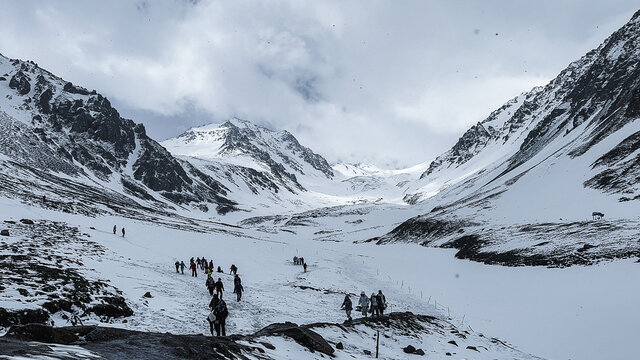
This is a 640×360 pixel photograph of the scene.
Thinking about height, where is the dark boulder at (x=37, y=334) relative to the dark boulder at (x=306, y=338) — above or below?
above

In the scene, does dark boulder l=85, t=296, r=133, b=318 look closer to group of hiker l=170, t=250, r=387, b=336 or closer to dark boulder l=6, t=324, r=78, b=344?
group of hiker l=170, t=250, r=387, b=336

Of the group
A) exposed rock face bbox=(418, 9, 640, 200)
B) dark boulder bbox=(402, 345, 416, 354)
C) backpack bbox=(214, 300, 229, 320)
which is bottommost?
dark boulder bbox=(402, 345, 416, 354)

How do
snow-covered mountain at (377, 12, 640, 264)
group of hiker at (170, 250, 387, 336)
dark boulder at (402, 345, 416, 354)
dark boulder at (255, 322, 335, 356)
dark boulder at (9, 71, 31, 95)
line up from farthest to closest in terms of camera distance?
dark boulder at (9, 71, 31, 95), snow-covered mountain at (377, 12, 640, 264), dark boulder at (402, 345, 416, 354), group of hiker at (170, 250, 387, 336), dark boulder at (255, 322, 335, 356)

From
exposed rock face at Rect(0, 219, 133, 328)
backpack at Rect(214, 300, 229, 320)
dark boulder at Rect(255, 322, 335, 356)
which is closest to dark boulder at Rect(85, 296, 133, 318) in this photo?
exposed rock face at Rect(0, 219, 133, 328)

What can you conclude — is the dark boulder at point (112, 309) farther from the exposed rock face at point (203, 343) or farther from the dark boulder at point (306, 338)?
the dark boulder at point (306, 338)

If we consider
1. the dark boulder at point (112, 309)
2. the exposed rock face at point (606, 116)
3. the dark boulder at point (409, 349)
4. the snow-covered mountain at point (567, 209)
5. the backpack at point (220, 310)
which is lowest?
the dark boulder at point (409, 349)

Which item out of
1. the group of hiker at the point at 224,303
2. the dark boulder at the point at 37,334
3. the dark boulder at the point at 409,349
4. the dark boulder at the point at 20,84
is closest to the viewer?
the dark boulder at the point at 37,334

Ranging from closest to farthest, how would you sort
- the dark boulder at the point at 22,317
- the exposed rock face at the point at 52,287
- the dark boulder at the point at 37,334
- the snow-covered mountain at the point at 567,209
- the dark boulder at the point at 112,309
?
the dark boulder at the point at 37,334, the dark boulder at the point at 22,317, the exposed rock face at the point at 52,287, the dark boulder at the point at 112,309, the snow-covered mountain at the point at 567,209

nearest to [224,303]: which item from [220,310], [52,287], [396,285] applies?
[220,310]

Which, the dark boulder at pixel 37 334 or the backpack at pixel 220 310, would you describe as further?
the backpack at pixel 220 310

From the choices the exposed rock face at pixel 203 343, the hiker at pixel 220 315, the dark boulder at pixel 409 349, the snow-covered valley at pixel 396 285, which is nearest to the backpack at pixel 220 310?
the hiker at pixel 220 315

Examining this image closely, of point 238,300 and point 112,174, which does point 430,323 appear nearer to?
point 238,300

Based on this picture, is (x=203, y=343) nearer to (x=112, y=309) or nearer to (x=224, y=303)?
(x=224, y=303)

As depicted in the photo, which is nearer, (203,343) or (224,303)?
(203,343)
